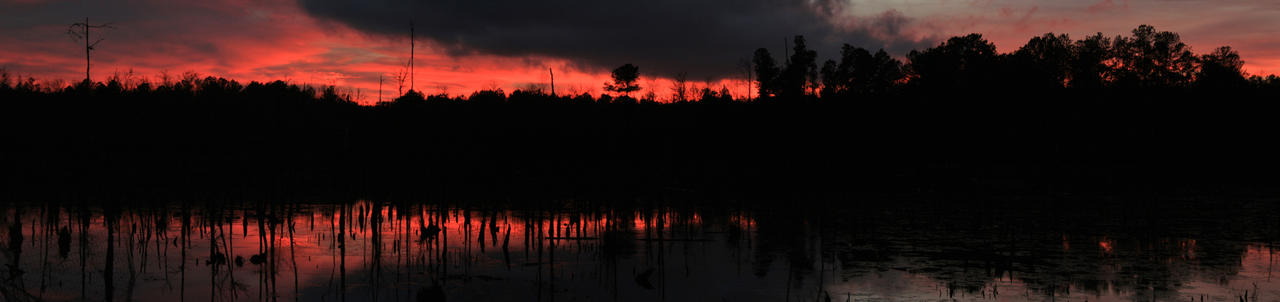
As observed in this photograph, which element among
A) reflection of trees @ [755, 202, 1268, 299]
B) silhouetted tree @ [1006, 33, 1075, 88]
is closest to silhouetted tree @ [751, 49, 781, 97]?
silhouetted tree @ [1006, 33, 1075, 88]

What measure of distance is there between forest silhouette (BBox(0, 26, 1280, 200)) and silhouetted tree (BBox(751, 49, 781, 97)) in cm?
391

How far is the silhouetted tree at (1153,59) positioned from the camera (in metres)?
79.8

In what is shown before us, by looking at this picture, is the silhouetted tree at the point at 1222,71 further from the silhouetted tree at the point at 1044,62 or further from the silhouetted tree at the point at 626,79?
the silhouetted tree at the point at 626,79

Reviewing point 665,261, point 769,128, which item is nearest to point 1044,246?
point 665,261

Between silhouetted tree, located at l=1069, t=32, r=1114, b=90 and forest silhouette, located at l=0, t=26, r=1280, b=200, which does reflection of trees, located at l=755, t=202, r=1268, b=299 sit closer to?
forest silhouette, located at l=0, t=26, r=1280, b=200

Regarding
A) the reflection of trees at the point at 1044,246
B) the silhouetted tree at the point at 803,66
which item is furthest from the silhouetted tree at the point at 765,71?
the reflection of trees at the point at 1044,246

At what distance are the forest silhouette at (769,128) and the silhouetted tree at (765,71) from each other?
3.91 meters

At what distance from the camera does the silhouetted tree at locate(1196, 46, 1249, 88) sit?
7100cm

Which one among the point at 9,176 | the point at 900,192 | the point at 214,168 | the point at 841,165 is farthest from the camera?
the point at 841,165

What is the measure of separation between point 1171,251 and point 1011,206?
11.7 metres

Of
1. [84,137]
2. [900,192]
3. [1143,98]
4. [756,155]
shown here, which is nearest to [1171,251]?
[900,192]

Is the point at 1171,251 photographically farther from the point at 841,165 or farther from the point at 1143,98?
the point at 1143,98

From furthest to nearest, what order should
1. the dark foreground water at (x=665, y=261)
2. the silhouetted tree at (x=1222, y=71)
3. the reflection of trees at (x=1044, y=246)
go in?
1. the silhouetted tree at (x=1222, y=71)
2. the reflection of trees at (x=1044, y=246)
3. the dark foreground water at (x=665, y=261)

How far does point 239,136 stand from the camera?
78062mm
